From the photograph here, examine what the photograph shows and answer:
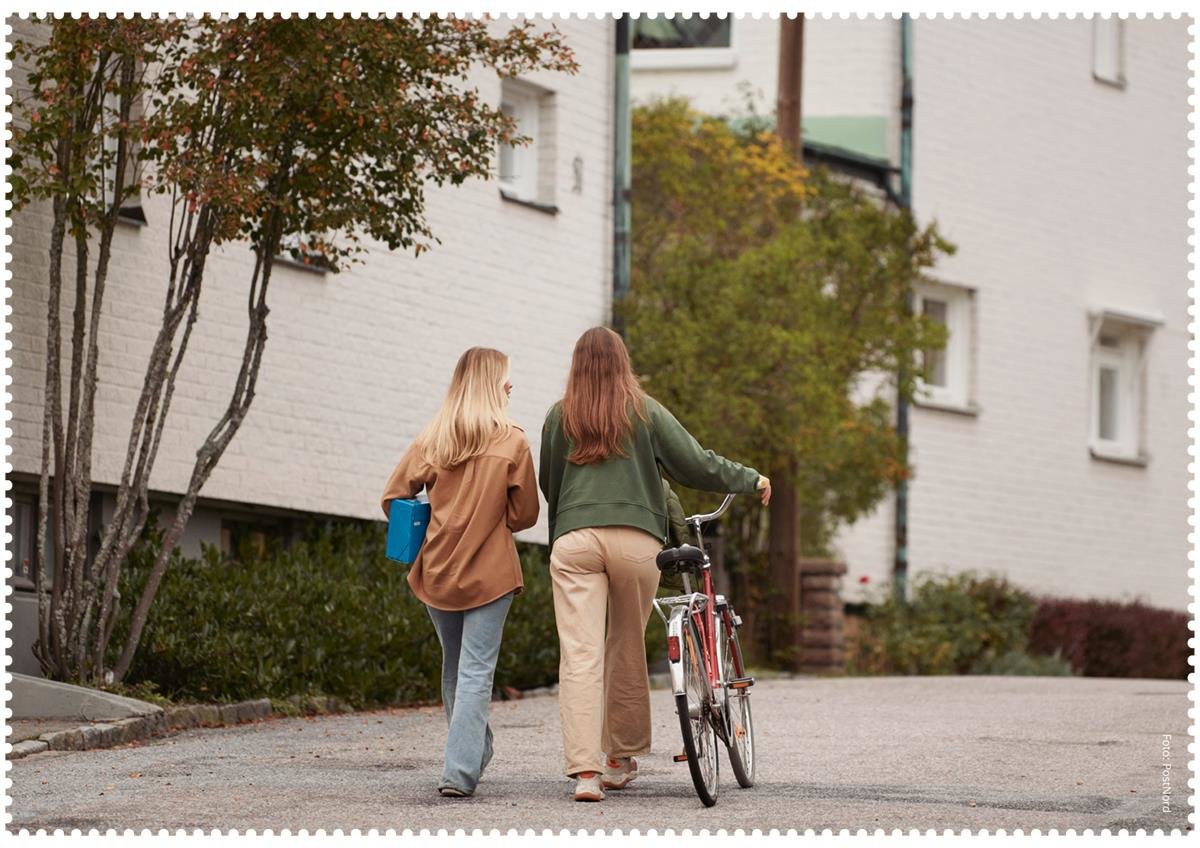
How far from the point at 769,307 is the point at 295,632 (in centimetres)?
621

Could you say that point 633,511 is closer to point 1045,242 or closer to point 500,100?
point 500,100

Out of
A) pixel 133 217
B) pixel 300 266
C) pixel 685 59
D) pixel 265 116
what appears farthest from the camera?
pixel 685 59

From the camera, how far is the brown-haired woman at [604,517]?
355 inches

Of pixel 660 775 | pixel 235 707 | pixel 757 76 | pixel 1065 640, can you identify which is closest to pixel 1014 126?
pixel 757 76

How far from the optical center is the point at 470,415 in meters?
9.30

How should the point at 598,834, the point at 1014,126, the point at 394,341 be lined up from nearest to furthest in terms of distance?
1. the point at 598,834
2. the point at 394,341
3. the point at 1014,126

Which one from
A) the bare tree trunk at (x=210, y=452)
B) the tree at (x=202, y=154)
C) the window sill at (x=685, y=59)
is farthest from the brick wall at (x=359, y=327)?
the window sill at (x=685, y=59)

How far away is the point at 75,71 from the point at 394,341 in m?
5.14

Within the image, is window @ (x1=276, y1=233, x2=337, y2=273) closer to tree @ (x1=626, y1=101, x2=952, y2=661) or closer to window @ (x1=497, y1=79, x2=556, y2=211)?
window @ (x1=497, y1=79, x2=556, y2=211)

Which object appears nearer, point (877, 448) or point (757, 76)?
point (877, 448)

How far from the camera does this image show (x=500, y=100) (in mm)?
19234

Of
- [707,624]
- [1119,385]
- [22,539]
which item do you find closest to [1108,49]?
[1119,385]

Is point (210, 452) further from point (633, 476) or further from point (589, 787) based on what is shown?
point (589, 787)

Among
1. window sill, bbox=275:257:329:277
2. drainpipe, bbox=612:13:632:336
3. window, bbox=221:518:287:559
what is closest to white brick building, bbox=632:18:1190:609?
drainpipe, bbox=612:13:632:336
